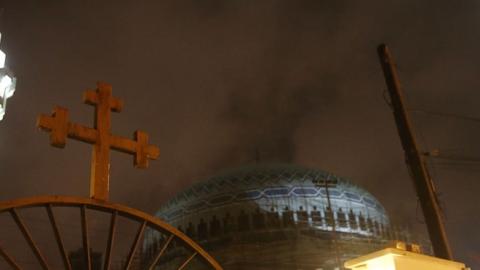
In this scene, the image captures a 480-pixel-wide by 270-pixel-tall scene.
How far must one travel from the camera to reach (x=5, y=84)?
18062 millimetres

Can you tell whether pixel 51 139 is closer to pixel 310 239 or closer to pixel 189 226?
pixel 310 239

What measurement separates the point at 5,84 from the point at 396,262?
16.0 meters

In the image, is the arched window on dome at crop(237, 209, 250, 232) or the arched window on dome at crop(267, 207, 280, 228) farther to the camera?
the arched window on dome at crop(237, 209, 250, 232)

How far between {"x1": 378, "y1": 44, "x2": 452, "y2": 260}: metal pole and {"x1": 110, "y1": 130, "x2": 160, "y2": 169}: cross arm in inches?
216

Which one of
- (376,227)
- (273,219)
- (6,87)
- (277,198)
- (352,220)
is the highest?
(6,87)

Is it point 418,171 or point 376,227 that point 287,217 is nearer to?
point 376,227

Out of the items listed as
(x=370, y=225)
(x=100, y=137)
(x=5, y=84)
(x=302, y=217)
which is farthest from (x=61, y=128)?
(x=370, y=225)

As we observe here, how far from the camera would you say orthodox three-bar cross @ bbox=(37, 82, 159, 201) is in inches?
200

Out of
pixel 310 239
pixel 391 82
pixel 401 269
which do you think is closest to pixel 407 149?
pixel 391 82

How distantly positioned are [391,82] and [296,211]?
2008 cm

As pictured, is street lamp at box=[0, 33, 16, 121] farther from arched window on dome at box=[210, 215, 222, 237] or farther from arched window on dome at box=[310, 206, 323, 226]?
arched window on dome at box=[310, 206, 323, 226]

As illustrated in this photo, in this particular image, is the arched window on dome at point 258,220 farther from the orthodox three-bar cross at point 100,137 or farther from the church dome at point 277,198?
the orthodox three-bar cross at point 100,137

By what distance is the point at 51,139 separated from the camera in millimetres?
5020

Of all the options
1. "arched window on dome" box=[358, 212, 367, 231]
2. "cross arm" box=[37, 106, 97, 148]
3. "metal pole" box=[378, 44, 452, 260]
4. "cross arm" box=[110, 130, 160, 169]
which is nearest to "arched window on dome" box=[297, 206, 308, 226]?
"arched window on dome" box=[358, 212, 367, 231]
